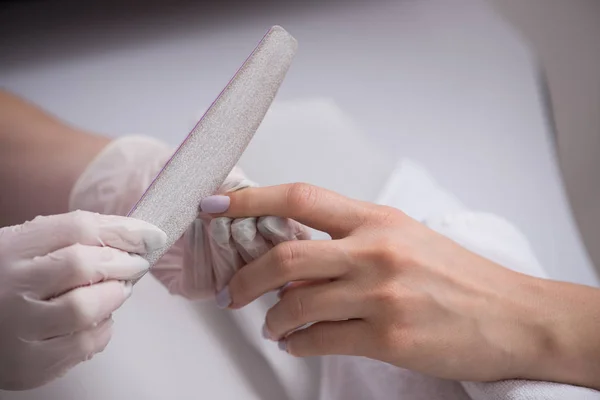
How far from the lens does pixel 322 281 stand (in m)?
0.61

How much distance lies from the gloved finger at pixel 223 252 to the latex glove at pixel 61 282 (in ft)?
0.28

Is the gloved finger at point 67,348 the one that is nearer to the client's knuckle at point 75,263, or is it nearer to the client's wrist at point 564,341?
the client's knuckle at point 75,263

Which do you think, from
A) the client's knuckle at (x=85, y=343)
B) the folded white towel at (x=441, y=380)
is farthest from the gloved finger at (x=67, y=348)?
the folded white towel at (x=441, y=380)

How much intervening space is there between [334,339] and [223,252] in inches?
6.1

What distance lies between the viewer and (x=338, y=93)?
3.86 feet

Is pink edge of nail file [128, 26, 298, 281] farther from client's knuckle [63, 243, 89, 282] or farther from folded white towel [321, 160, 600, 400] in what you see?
folded white towel [321, 160, 600, 400]

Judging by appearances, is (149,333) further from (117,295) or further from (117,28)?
(117,28)

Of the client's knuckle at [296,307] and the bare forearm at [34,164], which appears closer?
the client's knuckle at [296,307]

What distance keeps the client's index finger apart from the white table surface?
26 cm

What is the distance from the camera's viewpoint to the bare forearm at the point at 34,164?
2.73 feet

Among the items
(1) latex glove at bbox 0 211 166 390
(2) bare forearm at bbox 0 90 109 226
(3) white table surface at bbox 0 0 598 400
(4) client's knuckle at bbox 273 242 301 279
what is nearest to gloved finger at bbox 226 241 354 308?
(4) client's knuckle at bbox 273 242 301 279

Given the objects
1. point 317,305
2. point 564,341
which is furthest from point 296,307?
point 564,341

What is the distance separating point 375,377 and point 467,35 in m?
0.90

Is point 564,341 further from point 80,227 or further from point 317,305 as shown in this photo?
point 80,227
